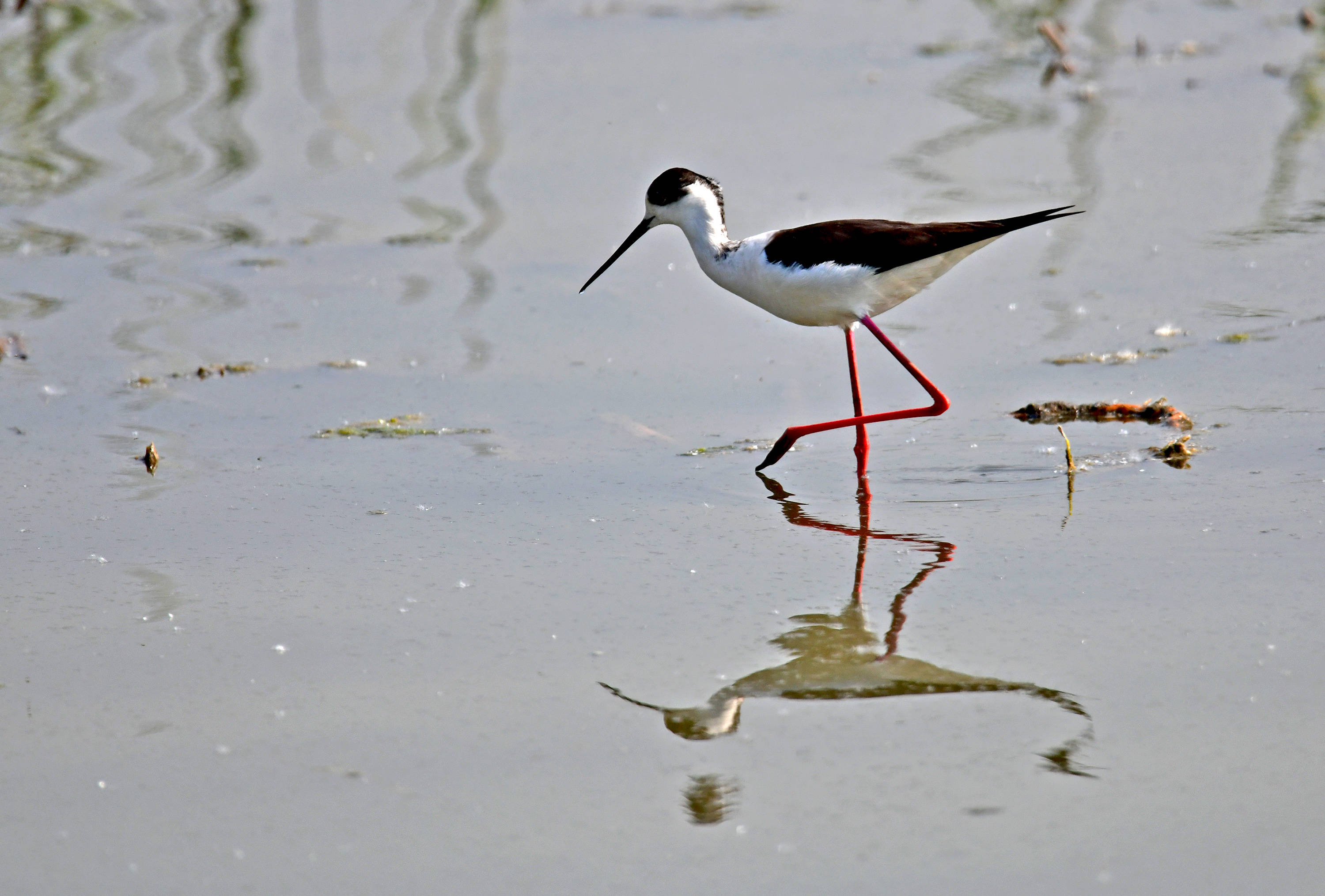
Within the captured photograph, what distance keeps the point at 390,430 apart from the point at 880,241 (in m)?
1.57

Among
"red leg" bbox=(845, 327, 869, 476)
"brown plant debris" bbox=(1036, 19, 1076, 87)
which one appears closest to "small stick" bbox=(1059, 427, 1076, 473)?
"red leg" bbox=(845, 327, 869, 476)

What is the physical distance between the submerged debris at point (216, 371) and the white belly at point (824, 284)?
5.39 ft

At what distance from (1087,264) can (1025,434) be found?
172 centimetres

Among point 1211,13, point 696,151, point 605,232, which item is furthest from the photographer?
point 1211,13

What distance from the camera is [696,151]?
7.63 metres

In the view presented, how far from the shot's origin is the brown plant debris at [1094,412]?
15.4ft

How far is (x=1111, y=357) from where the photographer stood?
5223mm

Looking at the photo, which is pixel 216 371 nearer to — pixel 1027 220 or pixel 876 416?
pixel 876 416

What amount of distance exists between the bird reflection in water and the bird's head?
179 cm

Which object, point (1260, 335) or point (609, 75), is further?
point (609, 75)

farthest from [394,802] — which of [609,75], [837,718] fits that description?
[609,75]

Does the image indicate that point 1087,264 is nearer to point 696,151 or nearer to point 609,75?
point 696,151

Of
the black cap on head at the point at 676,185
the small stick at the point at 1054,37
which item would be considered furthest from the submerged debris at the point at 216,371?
the small stick at the point at 1054,37

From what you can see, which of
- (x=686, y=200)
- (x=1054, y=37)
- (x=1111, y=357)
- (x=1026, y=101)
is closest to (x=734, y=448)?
(x=686, y=200)
